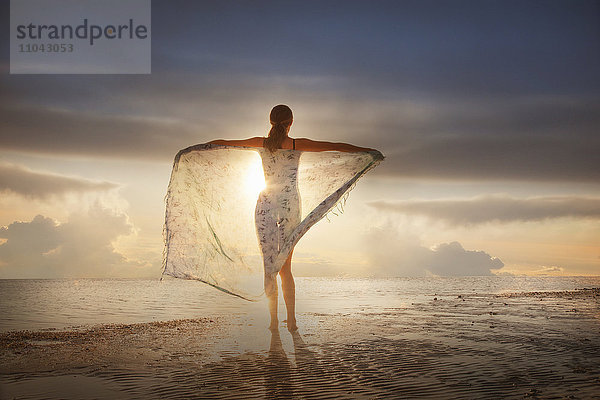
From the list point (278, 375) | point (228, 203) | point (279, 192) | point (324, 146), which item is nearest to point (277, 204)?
point (279, 192)

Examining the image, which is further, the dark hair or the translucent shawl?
the translucent shawl

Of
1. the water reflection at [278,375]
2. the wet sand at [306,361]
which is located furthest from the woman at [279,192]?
the water reflection at [278,375]

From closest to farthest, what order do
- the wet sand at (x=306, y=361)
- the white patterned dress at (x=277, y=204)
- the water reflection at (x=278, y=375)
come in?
the water reflection at (x=278, y=375) → the wet sand at (x=306, y=361) → the white patterned dress at (x=277, y=204)

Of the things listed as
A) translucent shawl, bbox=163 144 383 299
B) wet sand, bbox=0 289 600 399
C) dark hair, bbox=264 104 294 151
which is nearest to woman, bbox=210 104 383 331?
dark hair, bbox=264 104 294 151

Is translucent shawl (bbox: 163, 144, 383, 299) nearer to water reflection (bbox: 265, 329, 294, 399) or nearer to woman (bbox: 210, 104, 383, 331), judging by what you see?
woman (bbox: 210, 104, 383, 331)

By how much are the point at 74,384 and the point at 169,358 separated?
1.33m

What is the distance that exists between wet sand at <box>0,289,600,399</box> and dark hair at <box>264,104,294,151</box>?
112 inches

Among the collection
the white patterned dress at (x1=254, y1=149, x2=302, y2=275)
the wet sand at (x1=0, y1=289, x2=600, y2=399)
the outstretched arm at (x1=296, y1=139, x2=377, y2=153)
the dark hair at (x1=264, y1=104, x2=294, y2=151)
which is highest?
the dark hair at (x1=264, y1=104, x2=294, y2=151)

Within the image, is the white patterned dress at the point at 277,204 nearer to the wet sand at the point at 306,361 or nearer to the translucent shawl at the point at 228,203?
the translucent shawl at the point at 228,203

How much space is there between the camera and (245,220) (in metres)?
7.72

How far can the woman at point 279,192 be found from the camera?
7.19 meters

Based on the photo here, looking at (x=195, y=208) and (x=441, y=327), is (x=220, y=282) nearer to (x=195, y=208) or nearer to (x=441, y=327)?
(x=195, y=208)

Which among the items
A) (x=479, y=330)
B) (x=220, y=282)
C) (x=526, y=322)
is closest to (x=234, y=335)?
(x=220, y=282)

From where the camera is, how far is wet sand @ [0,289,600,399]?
14.0 feet
